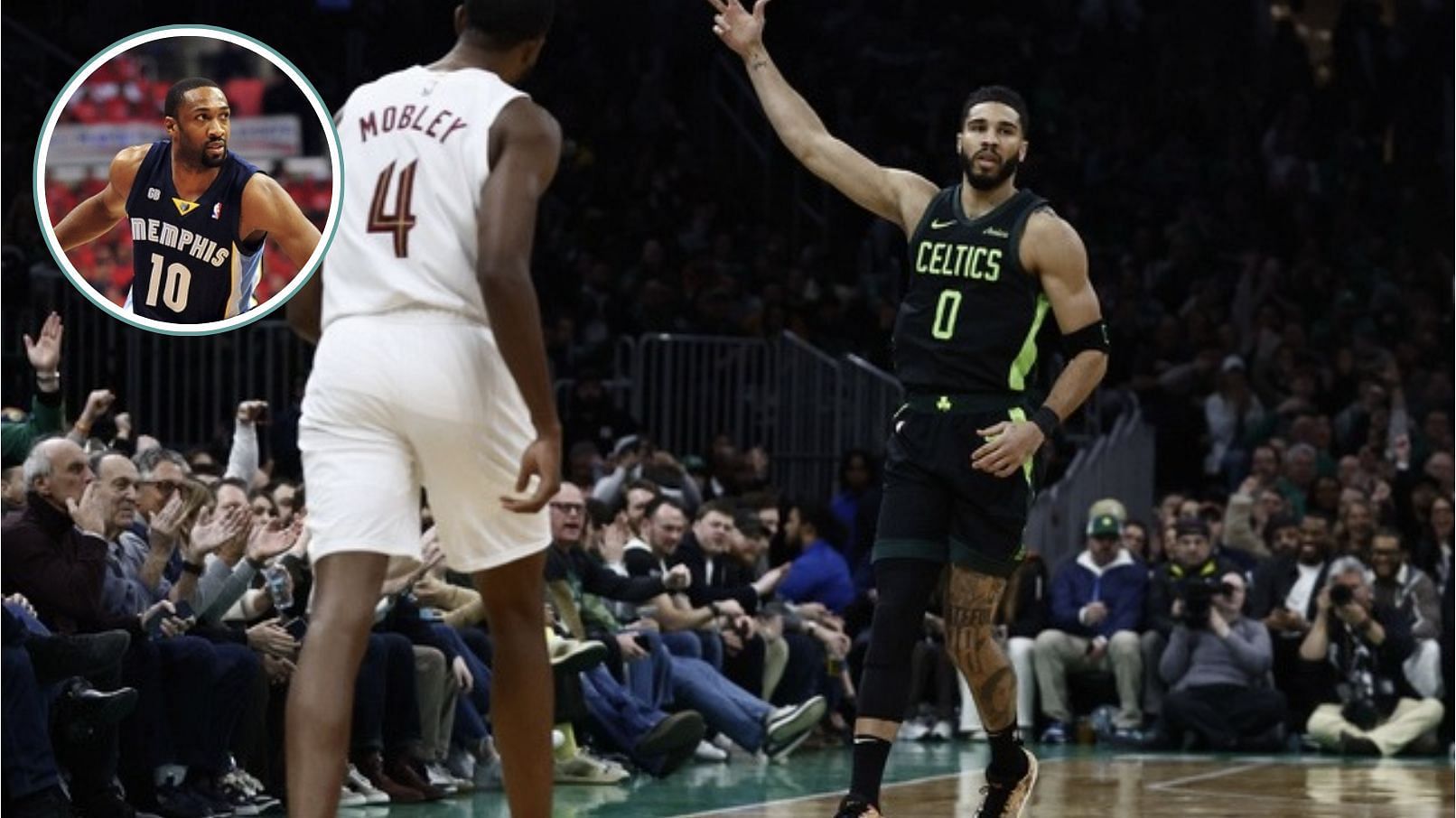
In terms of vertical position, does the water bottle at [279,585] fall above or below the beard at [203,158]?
below

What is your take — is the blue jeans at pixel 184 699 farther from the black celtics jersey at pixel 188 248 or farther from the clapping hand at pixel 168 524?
the black celtics jersey at pixel 188 248

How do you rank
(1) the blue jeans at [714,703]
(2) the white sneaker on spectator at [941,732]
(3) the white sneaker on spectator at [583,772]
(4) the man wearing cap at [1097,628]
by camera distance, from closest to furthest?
1. (3) the white sneaker on spectator at [583,772]
2. (1) the blue jeans at [714,703]
3. (2) the white sneaker on spectator at [941,732]
4. (4) the man wearing cap at [1097,628]

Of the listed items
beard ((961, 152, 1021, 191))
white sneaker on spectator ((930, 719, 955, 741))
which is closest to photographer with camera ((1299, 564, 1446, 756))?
white sneaker on spectator ((930, 719, 955, 741))

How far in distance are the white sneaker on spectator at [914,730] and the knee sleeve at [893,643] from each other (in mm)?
7690

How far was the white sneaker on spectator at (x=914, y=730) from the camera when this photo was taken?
16516 mm

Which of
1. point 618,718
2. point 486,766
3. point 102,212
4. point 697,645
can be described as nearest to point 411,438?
point 102,212

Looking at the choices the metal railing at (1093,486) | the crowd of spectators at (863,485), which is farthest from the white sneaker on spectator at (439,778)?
the metal railing at (1093,486)

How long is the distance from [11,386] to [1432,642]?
27.3 ft

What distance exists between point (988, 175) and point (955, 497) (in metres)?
1.04

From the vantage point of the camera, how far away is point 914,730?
16578mm

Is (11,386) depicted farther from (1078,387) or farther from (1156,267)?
(1156,267)

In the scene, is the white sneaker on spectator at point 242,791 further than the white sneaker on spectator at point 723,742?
No

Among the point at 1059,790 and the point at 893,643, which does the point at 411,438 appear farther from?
the point at 1059,790

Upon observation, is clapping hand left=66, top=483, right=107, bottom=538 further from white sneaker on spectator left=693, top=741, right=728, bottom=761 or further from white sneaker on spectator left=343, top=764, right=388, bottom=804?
white sneaker on spectator left=693, top=741, right=728, bottom=761
